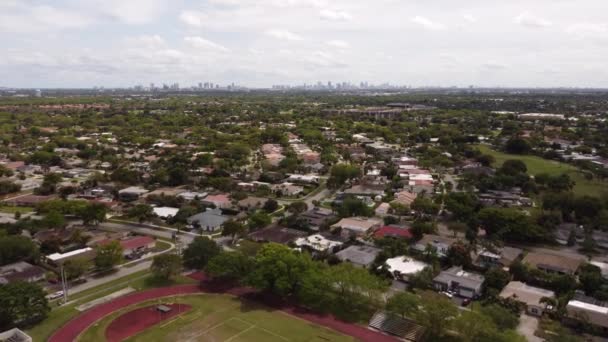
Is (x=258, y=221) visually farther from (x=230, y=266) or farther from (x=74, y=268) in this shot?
(x=74, y=268)

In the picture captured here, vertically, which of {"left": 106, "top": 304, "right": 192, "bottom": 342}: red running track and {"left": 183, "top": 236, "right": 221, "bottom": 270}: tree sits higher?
{"left": 183, "top": 236, "right": 221, "bottom": 270}: tree

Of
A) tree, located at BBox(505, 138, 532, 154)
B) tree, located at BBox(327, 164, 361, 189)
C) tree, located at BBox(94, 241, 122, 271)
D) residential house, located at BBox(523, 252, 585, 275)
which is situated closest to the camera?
residential house, located at BBox(523, 252, 585, 275)

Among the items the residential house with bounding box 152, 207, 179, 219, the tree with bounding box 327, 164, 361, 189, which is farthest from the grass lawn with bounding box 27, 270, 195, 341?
the tree with bounding box 327, 164, 361, 189

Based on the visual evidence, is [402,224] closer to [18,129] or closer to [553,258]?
[553,258]

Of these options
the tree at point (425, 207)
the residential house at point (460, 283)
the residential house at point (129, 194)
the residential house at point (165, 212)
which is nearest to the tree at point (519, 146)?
the tree at point (425, 207)

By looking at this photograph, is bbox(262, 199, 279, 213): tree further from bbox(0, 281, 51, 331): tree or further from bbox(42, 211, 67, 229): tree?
bbox(0, 281, 51, 331): tree

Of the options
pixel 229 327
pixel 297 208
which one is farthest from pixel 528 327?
pixel 297 208
